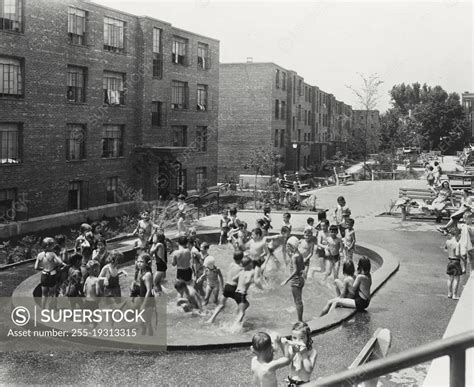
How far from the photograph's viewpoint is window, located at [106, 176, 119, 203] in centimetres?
3381

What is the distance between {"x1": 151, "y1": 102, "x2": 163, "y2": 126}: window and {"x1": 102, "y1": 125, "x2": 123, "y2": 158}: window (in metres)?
3.51

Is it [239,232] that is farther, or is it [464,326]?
[239,232]

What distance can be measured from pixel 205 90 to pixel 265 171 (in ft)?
32.5

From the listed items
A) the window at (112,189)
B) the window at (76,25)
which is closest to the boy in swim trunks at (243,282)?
the window at (76,25)

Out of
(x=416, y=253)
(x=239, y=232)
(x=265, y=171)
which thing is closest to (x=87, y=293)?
(x=239, y=232)

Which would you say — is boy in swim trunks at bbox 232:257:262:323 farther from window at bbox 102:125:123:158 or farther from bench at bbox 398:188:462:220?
window at bbox 102:125:123:158

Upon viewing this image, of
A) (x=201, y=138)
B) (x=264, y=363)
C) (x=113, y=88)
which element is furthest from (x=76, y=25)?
(x=264, y=363)

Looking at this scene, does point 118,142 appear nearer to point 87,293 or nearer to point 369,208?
point 369,208

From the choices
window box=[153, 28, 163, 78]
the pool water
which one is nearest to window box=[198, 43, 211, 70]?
window box=[153, 28, 163, 78]

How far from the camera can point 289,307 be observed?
573 inches

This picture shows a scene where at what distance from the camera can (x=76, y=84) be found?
1211 inches

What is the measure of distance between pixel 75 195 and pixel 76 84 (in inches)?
231

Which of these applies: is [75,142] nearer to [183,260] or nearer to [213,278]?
[183,260]

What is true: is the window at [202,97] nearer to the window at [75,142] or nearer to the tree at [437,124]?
the window at [75,142]
